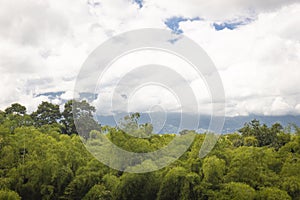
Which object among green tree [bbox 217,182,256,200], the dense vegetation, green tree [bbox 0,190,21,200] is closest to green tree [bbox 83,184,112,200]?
the dense vegetation

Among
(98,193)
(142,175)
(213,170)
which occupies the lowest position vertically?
(98,193)

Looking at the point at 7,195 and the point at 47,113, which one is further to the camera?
the point at 47,113

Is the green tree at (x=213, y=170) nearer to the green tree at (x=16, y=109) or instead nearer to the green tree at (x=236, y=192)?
the green tree at (x=236, y=192)

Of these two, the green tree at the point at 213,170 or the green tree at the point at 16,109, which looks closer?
the green tree at the point at 213,170

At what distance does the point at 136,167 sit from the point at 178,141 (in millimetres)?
2225

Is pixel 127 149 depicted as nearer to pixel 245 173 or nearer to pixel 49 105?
Answer: pixel 245 173

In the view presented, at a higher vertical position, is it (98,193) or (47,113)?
(47,113)

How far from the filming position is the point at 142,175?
42.5 feet

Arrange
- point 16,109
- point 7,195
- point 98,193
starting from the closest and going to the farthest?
1. point 7,195
2. point 98,193
3. point 16,109

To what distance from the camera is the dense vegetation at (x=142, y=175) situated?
40.7ft

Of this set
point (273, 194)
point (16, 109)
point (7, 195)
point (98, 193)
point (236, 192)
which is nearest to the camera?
point (273, 194)

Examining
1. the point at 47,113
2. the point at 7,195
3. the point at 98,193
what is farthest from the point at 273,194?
the point at 47,113

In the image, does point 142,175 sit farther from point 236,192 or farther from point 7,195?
point 7,195

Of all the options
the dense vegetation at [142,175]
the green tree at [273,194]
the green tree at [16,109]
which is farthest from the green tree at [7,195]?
the green tree at [16,109]
